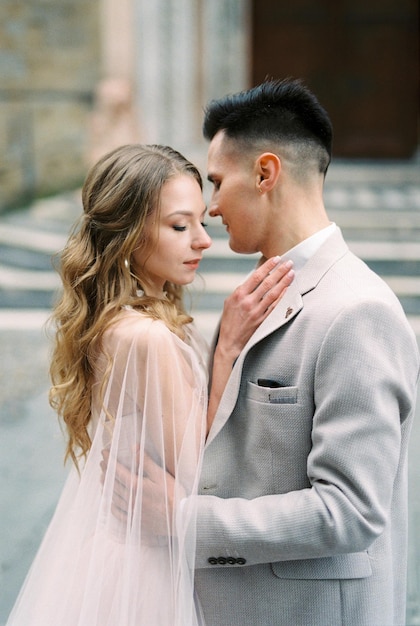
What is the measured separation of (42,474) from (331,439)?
2708 mm

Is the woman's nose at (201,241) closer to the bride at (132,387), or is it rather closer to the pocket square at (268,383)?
→ the bride at (132,387)

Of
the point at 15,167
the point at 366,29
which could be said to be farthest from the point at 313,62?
the point at 15,167

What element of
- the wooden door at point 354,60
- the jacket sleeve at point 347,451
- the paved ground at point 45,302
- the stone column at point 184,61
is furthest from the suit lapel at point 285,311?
the wooden door at point 354,60

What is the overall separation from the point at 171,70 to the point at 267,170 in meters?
9.56

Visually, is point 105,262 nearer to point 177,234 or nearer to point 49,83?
point 177,234

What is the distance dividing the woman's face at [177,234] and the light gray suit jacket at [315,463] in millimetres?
305

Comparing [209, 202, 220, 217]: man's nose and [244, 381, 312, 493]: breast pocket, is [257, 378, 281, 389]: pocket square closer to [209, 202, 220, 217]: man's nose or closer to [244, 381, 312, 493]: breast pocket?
[244, 381, 312, 493]: breast pocket

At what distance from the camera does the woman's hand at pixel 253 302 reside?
1854 mm

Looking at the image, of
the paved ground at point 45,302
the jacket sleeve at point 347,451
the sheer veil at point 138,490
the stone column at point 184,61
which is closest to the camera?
the jacket sleeve at point 347,451

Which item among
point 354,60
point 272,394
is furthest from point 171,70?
point 272,394

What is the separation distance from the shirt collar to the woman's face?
0.77ft

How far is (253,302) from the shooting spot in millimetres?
1877

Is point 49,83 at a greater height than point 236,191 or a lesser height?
lesser

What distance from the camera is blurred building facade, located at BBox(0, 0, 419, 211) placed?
10422 millimetres
